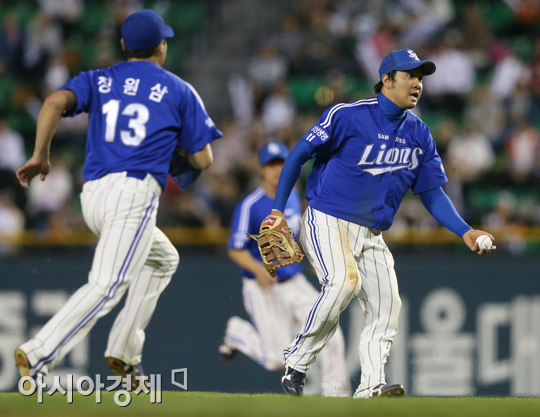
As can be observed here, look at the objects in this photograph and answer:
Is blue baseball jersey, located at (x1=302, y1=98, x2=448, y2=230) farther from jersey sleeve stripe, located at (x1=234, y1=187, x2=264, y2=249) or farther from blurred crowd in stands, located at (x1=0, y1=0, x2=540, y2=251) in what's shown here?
blurred crowd in stands, located at (x1=0, y1=0, x2=540, y2=251)

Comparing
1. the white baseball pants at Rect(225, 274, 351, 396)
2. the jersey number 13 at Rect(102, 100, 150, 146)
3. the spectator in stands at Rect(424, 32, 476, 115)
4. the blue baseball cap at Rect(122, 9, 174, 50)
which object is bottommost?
the white baseball pants at Rect(225, 274, 351, 396)

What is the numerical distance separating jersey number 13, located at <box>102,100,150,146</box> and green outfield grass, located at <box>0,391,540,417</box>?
5.19ft

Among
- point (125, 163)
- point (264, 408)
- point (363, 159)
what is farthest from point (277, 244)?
point (264, 408)

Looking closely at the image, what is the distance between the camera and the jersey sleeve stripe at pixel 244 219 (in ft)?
23.9

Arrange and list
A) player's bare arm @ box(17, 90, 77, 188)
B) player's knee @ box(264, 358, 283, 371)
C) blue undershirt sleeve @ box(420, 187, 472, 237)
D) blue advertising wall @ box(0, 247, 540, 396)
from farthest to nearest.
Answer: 1. blue advertising wall @ box(0, 247, 540, 396)
2. player's knee @ box(264, 358, 283, 371)
3. blue undershirt sleeve @ box(420, 187, 472, 237)
4. player's bare arm @ box(17, 90, 77, 188)

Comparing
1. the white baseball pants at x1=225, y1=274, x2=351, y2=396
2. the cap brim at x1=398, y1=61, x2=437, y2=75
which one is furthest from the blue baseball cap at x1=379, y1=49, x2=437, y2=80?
the white baseball pants at x1=225, y1=274, x2=351, y2=396

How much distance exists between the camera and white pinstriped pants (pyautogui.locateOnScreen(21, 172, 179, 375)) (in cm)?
443

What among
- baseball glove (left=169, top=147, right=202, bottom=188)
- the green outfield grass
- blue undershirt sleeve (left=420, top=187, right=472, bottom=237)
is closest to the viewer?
the green outfield grass

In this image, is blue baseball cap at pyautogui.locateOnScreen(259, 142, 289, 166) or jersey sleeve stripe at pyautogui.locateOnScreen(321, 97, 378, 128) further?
blue baseball cap at pyautogui.locateOnScreen(259, 142, 289, 166)

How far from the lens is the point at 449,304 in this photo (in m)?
8.91

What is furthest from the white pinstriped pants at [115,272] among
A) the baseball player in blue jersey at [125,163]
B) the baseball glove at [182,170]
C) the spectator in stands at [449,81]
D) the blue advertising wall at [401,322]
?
the spectator in stands at [449,81]

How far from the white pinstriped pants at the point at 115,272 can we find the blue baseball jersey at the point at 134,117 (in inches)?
3.9

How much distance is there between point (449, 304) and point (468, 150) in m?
2.44

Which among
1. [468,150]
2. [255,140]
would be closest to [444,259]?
[468,150]
